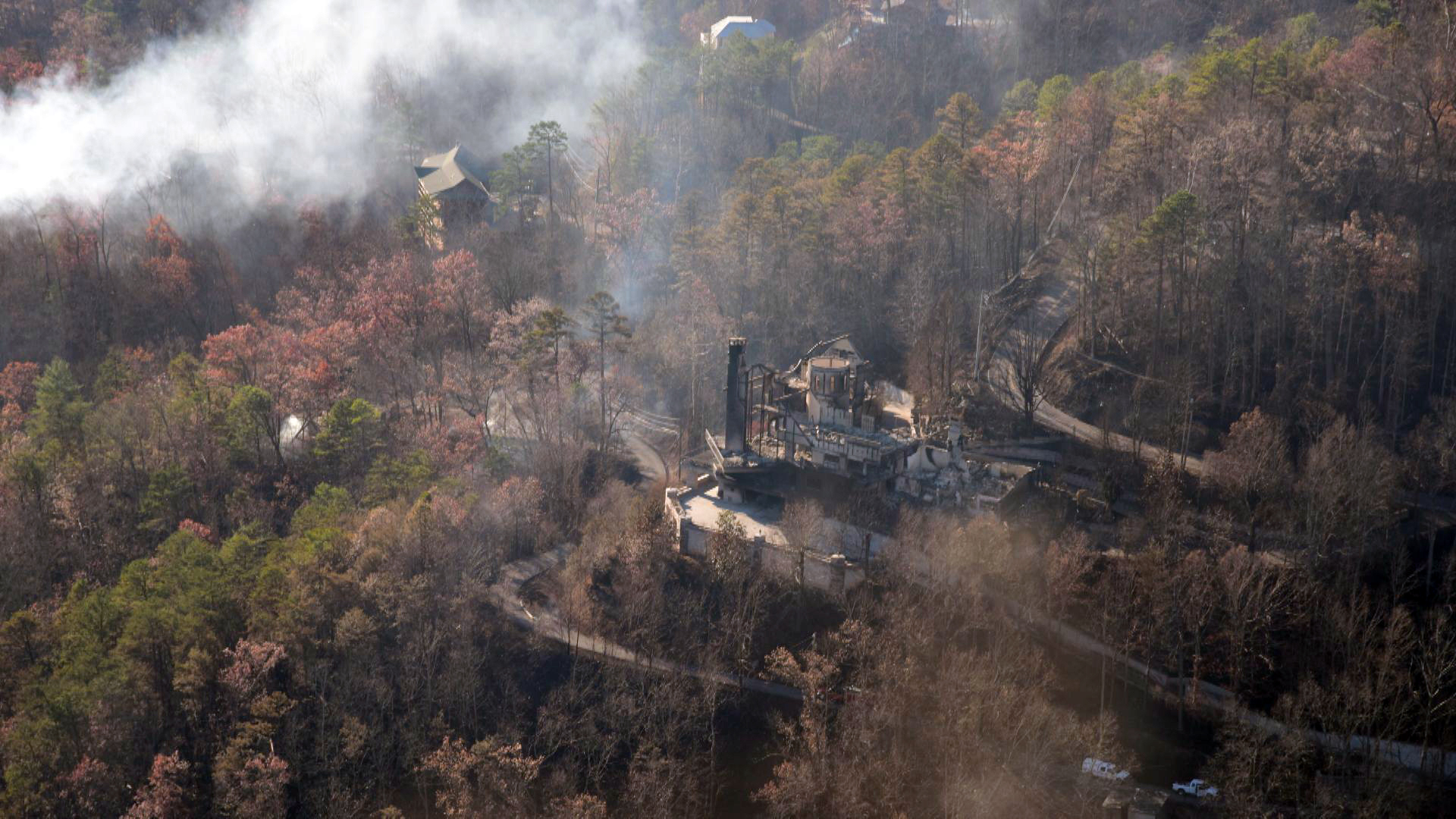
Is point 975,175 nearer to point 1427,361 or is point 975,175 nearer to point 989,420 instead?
point 989,420

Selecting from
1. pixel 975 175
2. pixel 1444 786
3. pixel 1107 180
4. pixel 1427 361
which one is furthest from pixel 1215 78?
pixel 1444 786

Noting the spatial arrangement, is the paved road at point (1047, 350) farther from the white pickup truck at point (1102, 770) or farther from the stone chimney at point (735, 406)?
the white pickup truck at point (1102, 770)

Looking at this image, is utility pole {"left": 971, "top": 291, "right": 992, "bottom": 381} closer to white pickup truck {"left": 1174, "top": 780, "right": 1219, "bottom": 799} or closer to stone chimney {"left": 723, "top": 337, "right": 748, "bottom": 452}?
stone chimney {"left": 723, "top": 337, "right": 748, "bottom": 452}

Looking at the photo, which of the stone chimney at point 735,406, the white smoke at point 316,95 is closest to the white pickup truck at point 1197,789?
the stone chimney at point 735,406

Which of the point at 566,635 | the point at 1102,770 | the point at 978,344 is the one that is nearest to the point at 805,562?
the point at 566,635

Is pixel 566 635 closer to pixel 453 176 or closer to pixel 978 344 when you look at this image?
pixel 978 344

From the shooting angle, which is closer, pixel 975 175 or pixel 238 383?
pixel 238 383
